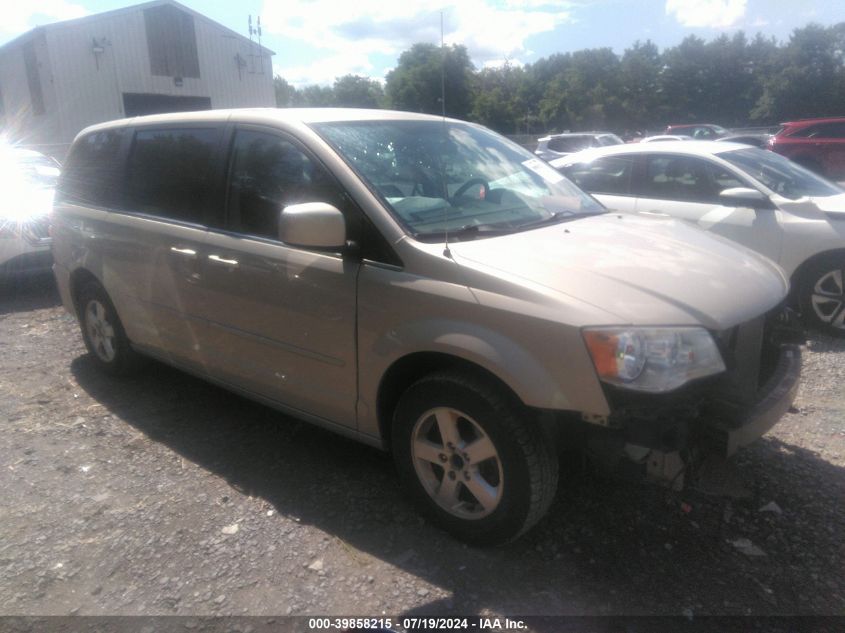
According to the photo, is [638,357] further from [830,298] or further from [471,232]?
[830,298]

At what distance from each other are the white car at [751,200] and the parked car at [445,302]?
2308 millimetres

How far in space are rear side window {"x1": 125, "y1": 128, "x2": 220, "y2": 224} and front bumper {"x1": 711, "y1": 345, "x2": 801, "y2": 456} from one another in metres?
2.79

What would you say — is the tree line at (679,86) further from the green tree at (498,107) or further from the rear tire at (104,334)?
the rear tire at (104,334)

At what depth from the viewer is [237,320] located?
3451 millimetres

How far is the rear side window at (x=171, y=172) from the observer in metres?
3.71

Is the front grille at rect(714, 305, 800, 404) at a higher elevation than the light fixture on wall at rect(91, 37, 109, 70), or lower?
lower

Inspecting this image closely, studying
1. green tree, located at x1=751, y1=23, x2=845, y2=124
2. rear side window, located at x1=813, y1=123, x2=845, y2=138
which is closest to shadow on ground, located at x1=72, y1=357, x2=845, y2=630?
rear side window, located at x1=813, y1=123, x2=845, y2=138

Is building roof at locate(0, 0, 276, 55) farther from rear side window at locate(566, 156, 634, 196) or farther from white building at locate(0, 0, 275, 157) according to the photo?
rear side window at locate(566, 156, 634, 196)

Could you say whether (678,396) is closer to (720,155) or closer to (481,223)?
(481,223)

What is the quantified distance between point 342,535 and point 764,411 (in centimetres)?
181

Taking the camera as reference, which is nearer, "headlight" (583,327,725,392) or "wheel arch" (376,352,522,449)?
"headlight" (583,327,725,392)

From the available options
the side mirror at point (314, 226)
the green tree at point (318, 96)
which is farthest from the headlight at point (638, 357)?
the green tree at point (318, 96)

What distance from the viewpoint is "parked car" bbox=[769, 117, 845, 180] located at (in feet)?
54.7

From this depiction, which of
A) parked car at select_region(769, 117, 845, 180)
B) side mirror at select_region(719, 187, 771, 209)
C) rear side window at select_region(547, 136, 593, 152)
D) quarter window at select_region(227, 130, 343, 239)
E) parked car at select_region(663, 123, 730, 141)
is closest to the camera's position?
quarter window at select_region(227, 130, 343, 239)
